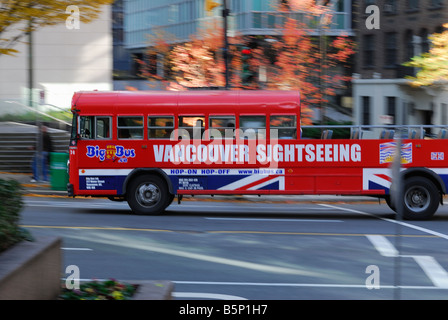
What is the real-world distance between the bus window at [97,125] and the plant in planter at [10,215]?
9903mm

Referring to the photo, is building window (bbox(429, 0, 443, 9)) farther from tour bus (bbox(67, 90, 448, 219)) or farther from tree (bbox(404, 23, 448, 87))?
tour bus (bbox(67, 90, 448, 219))

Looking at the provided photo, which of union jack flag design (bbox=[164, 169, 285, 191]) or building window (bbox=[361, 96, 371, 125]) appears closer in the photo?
union jack flag design (bbox=[164, 169, 285, 191])

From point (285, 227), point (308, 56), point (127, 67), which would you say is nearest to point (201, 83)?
point (308, 56)

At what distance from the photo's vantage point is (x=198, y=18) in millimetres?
46719

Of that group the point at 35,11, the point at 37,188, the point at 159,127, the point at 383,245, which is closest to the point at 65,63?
the point at 37,188

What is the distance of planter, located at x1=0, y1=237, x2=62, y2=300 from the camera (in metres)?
6.14

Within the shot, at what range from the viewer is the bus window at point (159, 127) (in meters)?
18.2

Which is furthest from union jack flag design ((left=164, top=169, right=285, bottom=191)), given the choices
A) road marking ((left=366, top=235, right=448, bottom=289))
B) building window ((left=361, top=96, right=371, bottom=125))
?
building window ((left=361, top=96, right=371, bottom=125))

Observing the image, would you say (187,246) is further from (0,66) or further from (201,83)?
(0,66)

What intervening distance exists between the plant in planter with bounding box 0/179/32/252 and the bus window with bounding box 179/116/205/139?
980cm

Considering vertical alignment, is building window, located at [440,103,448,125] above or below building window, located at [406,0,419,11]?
below

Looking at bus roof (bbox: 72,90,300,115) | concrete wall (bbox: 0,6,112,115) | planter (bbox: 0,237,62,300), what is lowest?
planter (bbox: 0,237,62,300)

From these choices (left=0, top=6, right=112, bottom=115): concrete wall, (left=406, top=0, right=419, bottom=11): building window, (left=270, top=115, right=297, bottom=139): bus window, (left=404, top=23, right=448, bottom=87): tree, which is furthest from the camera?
(left=0, top=6, right=112, bottom=115): concrete wall

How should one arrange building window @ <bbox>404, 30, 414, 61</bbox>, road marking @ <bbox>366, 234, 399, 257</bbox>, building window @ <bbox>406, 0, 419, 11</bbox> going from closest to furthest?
road marking @ <bbox>366, 234, 399, 257</bbox>, building window @ <bbox>406, 0, 419, 11</bbox>, building window @ <bbox>404, 30, 414, 61</bbox>
